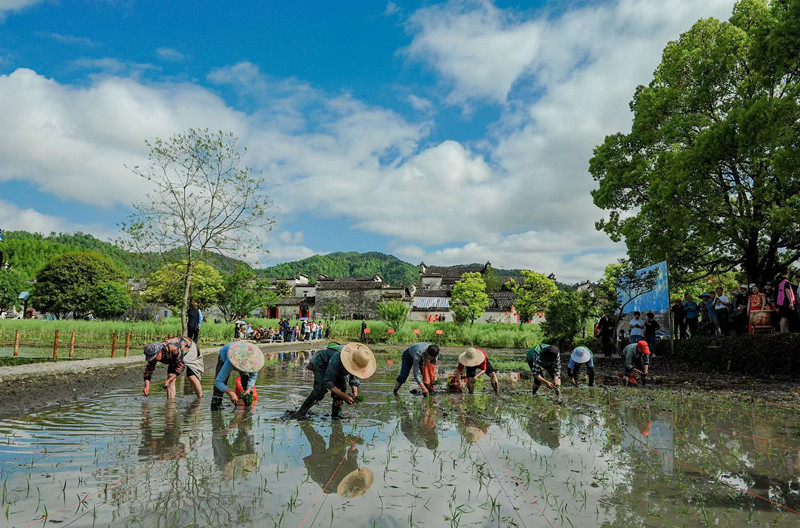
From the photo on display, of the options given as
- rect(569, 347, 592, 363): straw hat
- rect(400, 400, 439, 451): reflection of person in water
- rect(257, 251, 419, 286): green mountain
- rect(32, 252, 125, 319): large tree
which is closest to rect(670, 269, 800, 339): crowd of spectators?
rect(569, 347, 592, 363): straw hat

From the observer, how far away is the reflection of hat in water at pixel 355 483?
4.20 meters

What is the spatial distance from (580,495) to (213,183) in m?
21.6

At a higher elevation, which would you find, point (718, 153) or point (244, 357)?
point (718, 153)

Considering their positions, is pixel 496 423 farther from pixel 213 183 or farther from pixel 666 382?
pixel 213 183

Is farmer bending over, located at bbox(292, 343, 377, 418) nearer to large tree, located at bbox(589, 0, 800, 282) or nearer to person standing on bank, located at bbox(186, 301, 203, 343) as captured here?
person standing on bank, located at bbox(186, 301, 203, 343)

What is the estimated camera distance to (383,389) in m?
11.5

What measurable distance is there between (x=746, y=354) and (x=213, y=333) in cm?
2767

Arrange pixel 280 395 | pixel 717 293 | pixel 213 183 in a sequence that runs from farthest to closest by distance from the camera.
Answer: pixel 213 183 < pixel 717 293 < pixel 280 395

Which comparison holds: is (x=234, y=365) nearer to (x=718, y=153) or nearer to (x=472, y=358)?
(x=472, y=358)

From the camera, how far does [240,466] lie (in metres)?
4.89

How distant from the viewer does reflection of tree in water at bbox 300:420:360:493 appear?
4.56m

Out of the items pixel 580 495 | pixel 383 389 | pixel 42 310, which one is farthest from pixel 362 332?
pixel 42 310

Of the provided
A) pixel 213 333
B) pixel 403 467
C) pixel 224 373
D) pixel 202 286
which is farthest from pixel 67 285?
pixel 403 467

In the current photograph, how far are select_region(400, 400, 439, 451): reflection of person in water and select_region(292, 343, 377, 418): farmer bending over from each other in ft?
2.98
